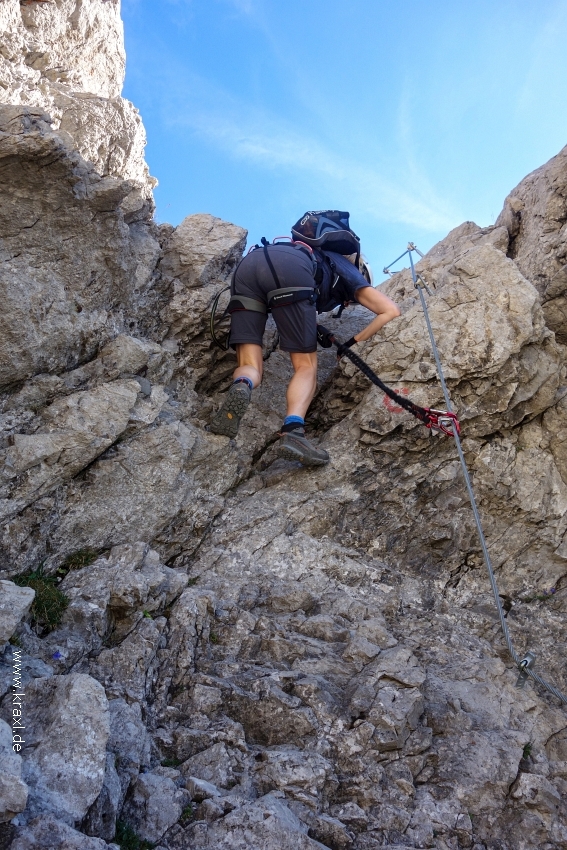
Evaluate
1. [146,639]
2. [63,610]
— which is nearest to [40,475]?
[63,610]

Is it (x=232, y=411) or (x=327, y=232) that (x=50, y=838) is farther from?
(x=327, y=232)

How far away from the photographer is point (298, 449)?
22.5ft

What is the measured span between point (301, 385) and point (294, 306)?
0.89 metres

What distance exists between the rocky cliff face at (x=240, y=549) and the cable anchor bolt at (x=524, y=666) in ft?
0.29

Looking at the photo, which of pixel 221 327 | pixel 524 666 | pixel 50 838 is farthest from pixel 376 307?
pixel 50 838

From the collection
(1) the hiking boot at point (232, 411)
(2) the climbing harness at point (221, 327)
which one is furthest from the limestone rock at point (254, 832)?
(2) the climbing harness at point (221, 327)

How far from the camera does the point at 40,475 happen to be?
5.88 meters

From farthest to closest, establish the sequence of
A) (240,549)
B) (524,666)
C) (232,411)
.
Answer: (232,411) < (240,549) < (524,666)

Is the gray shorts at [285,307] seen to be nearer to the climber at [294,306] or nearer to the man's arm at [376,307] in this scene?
the climber at [294,306]

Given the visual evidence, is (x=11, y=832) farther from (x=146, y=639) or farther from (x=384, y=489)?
(x=384, y=489)

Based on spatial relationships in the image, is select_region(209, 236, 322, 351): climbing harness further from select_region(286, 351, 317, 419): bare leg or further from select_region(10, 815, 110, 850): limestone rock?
select_region(10, 815, 110, 850): limestone rock

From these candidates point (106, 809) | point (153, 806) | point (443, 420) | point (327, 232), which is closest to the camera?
point (106, 809)

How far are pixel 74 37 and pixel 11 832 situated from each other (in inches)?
441

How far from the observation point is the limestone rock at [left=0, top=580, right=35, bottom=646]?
14.1 feet
